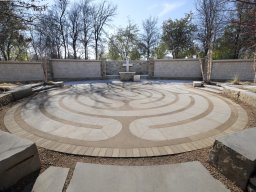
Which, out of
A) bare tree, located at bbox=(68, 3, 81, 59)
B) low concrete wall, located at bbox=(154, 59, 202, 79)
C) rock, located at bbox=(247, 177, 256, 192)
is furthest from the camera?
bare tree, located at bbox=(68, 3, 81, 59)

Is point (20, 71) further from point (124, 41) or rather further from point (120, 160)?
point (124, 41)

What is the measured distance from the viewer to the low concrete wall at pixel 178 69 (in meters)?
15.9

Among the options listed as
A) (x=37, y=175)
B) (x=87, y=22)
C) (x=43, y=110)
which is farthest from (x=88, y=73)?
(x=87, y=22)

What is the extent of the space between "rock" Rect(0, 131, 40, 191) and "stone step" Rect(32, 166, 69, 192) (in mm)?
239

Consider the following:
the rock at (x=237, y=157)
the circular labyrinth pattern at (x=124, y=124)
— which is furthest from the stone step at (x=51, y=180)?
the rock at (x=237, y=157)

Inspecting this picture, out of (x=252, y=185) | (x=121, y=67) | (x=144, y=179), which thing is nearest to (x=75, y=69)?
(x=121, y=67)

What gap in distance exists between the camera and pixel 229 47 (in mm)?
21484

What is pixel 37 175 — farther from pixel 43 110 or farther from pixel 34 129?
pixel 43 110

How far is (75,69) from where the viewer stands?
16.1 meters

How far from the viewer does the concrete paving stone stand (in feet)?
7.60

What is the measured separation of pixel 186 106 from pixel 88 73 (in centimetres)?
1198

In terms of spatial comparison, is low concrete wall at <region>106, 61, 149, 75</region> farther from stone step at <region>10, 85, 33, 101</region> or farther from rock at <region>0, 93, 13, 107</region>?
rock at <region>0, 93, 13, 107</region>

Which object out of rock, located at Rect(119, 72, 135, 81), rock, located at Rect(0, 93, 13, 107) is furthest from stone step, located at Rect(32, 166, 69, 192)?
rock, located at Rect(119, 72, 135, 81)

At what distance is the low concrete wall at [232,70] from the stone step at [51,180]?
1447 cm
